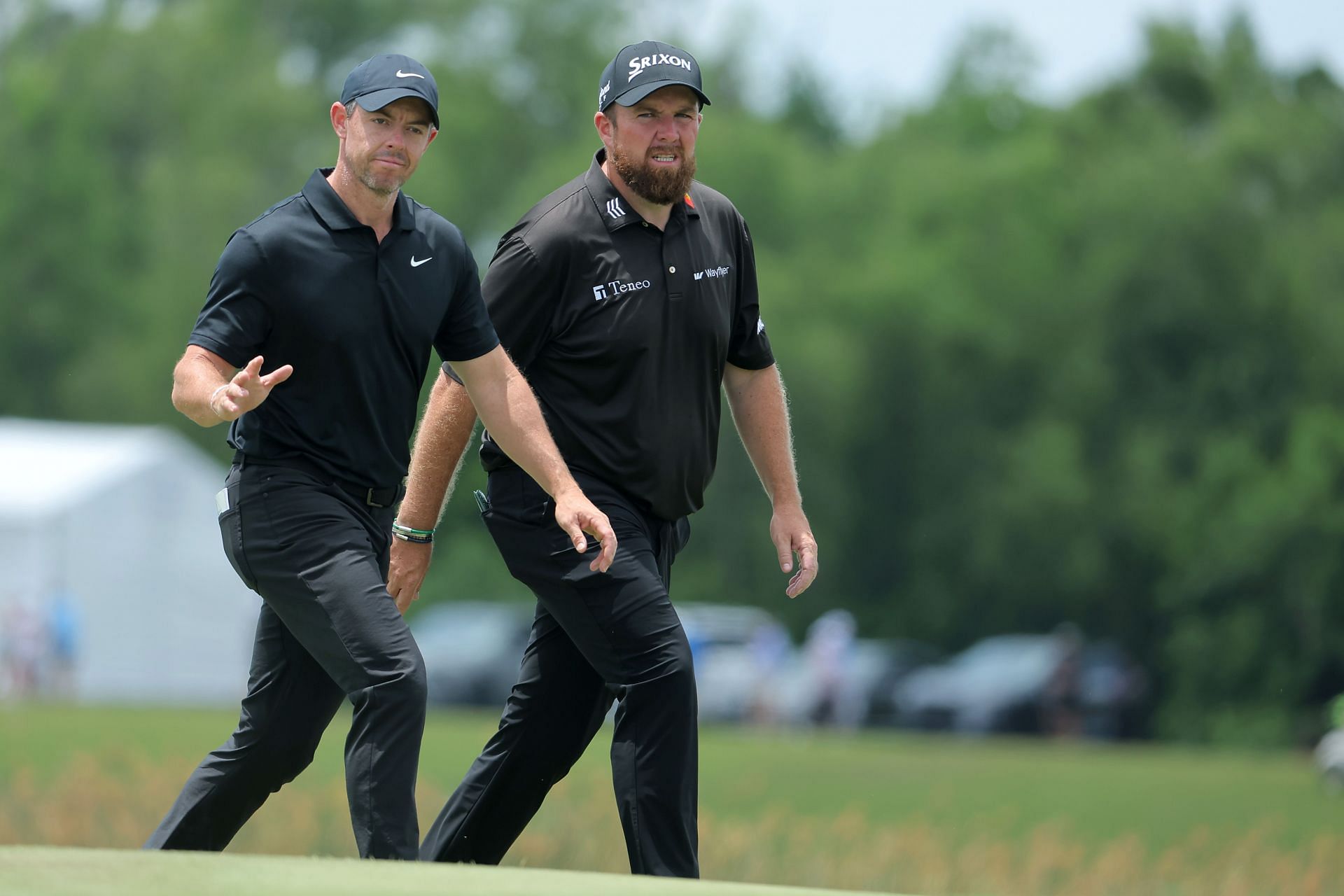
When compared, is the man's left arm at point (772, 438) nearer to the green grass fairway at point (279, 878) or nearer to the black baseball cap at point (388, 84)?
the black baseball cap at point (388, 84)

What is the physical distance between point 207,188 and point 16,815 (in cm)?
4359

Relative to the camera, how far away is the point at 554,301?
5855 millimetres

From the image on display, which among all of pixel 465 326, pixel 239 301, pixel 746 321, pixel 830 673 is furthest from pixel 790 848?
pixel 830 673

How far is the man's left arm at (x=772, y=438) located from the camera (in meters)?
6.21

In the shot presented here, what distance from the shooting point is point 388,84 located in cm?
534

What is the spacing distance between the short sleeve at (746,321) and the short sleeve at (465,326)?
2.81ft

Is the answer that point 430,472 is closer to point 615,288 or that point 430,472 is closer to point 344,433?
point 344,433

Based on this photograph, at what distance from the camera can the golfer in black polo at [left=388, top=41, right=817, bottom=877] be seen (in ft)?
18.4

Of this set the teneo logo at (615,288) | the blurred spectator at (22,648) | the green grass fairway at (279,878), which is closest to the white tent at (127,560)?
the blurred spectator at (22,648)

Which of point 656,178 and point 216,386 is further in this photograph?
point 656,178

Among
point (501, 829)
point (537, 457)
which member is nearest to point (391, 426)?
point (537, 457)

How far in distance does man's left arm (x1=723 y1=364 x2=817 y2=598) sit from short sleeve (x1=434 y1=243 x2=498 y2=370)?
94 centimetres

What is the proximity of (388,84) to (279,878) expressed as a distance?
2372 millimetres

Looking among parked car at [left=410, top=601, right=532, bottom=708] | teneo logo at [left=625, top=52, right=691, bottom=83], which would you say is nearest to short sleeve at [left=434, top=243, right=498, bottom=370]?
teneo logo at [left=625, top=52, right=691, bottom=83]
